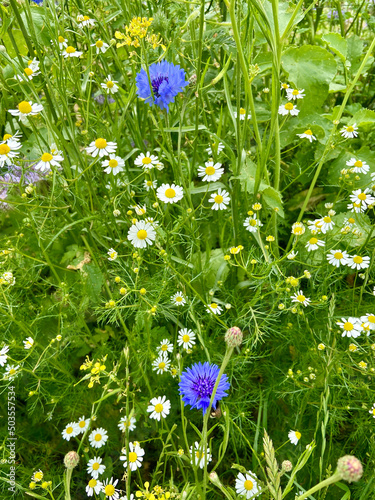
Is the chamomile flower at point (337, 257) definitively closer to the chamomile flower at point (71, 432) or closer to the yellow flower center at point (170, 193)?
the yellow flower center at point (170, 193)

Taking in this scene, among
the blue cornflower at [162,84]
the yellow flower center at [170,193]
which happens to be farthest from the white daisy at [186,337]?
the blue cornflower at [162,84]

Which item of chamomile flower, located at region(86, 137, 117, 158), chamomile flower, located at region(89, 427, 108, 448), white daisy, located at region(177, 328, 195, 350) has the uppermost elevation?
chamomile flower, located at region(86, 137, 117, 158)

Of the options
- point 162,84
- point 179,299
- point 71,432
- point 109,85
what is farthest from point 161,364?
point 109,85

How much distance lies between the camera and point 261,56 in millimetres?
1257

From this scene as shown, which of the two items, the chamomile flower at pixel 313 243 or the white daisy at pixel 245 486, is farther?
the chamomile flower at pixel 313 243

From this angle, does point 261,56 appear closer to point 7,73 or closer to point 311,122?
point 311,122

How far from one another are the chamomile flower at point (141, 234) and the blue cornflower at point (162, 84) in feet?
0.96

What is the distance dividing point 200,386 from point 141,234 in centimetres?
39

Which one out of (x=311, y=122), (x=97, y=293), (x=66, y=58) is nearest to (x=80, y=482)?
(x=97, y=293)

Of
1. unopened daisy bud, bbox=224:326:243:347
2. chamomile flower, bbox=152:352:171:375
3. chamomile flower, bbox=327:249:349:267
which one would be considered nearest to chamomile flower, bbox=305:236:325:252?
chamomile flower, bbox=327:249:349:267

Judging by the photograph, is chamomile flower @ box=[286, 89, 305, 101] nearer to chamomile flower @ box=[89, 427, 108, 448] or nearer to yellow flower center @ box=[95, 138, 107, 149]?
yellow flower center @ box=[95, 138, 107, 149]

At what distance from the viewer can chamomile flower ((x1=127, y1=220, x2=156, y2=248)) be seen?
3.22 ft

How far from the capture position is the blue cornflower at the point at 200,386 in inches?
32.3

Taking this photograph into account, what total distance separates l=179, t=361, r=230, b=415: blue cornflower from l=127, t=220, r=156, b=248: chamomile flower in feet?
1.07
